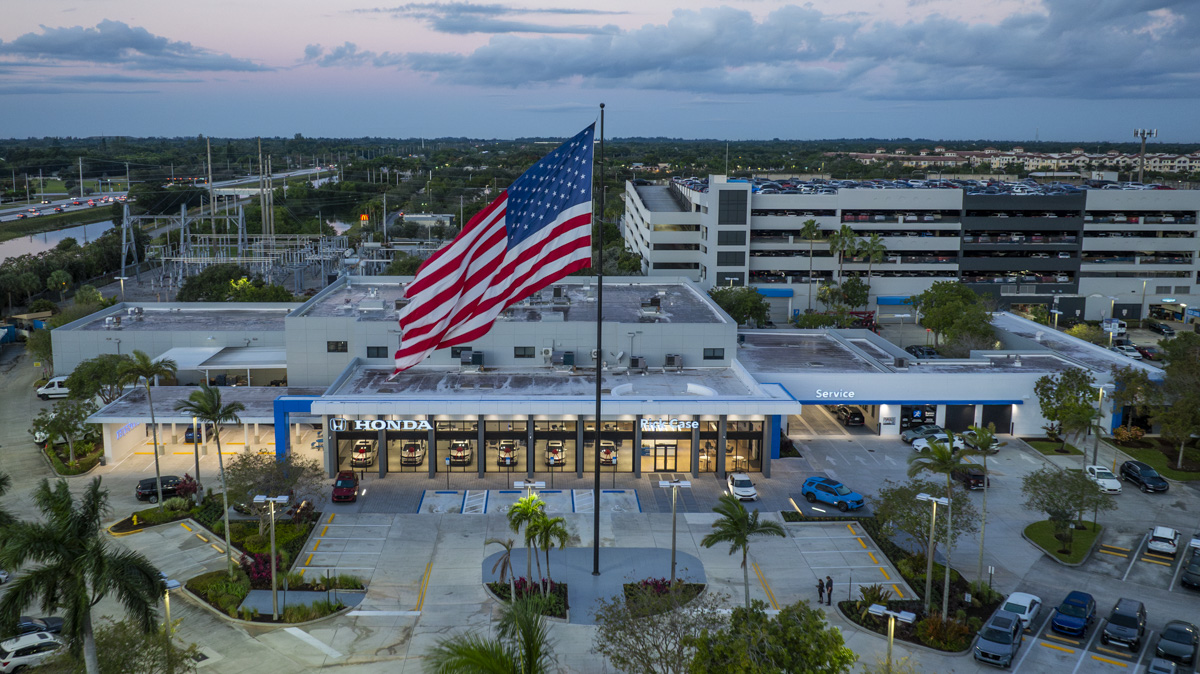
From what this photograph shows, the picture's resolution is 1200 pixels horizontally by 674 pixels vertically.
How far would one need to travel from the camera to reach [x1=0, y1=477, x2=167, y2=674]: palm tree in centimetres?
2398

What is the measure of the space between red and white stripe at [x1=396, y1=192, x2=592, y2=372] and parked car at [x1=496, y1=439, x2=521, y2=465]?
2152cm

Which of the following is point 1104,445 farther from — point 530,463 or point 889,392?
point 530,463

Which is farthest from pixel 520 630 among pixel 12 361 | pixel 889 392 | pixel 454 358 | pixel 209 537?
pixel 12 361

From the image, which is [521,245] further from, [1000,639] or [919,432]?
[919,432]

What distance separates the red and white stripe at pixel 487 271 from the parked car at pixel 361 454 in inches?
887

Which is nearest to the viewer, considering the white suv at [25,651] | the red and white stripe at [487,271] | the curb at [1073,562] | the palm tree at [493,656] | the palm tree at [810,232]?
the palm tree at [493,656]

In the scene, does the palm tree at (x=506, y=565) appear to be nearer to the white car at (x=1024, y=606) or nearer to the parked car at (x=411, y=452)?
the parked car at (x=411, y=452)

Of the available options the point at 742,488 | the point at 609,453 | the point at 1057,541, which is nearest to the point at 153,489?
the point at 609,453

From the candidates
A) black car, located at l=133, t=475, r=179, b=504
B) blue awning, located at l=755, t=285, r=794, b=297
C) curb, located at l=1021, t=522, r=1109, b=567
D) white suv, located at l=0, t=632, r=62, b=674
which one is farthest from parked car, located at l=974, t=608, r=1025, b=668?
blue awning, located at l=755, t=285, r=794, b=297

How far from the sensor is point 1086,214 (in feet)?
370

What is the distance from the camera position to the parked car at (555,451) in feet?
178

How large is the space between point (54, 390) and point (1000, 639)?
2683 inches

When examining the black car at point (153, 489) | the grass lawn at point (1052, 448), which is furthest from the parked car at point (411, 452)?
the grass lawn at point (1052, 448)

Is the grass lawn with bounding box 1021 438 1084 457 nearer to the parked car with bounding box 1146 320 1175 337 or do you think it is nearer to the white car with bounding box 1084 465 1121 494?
the white car with bounding box 1084 465 1121 494
